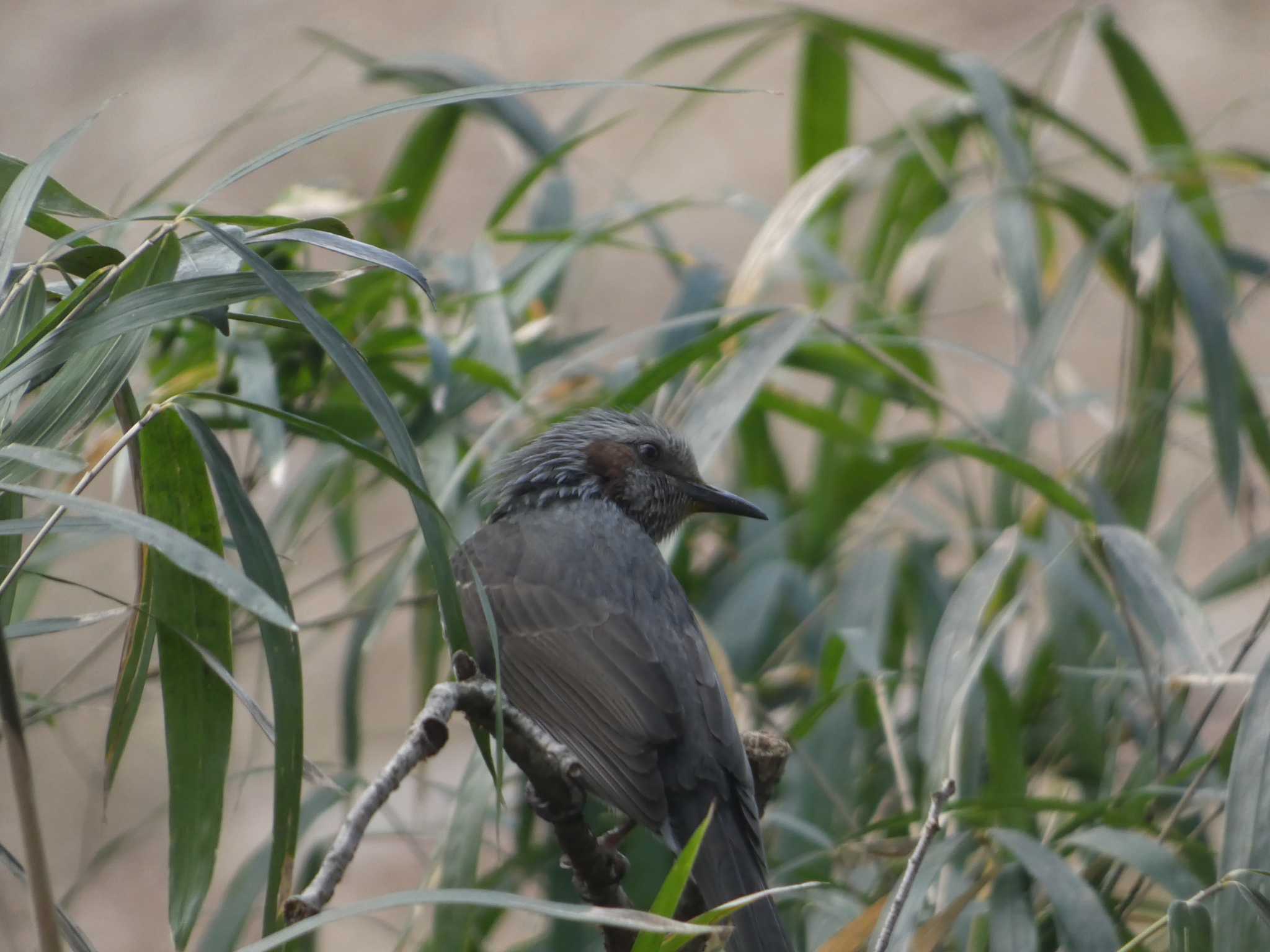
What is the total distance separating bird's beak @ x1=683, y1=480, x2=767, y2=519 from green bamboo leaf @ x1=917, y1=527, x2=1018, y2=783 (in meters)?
0.60

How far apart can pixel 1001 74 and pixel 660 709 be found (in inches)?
92.7

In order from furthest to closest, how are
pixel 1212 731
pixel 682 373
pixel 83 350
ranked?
pixel 1212 731 < pixel 682 373 < pixel 83 350

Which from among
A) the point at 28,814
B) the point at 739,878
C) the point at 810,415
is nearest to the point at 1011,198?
the point at 810,415

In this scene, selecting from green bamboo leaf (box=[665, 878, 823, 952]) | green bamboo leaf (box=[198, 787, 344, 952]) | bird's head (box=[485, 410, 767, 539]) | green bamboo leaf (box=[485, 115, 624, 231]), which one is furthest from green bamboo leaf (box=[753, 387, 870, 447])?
green bamboo leaf (box=[665, 878, 823, 952])

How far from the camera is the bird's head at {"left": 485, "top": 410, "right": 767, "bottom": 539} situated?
128 inches

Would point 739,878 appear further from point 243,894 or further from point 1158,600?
point 243,894

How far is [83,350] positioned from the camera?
5.34 feet

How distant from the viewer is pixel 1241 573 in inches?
Result: 144

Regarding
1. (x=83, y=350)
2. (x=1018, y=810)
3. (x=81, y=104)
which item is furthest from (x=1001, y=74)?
(x=81, y=104)

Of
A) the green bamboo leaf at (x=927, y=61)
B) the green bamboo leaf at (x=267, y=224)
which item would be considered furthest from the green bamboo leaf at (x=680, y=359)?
the green bamboo leaf at (x=927, y=61)

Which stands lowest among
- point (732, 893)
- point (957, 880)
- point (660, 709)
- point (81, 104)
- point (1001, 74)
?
point (957, 880)

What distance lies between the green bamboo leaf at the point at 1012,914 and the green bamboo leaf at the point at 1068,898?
129mm

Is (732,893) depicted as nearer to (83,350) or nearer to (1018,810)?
(1018,810)

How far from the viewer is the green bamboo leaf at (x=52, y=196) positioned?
192 centimetres
